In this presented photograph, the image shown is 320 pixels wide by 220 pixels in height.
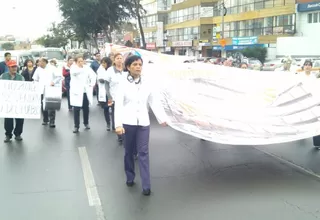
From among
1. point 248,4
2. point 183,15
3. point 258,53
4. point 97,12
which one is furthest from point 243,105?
point 183,15

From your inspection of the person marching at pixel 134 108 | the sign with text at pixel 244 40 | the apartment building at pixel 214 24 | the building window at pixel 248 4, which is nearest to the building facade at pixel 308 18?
the apartment building at pixel 214 24

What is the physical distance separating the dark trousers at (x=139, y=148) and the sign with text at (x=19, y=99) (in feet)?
13.7

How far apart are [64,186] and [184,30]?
6572 centimetres

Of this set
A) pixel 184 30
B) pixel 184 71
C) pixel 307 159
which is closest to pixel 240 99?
pixel 307 159

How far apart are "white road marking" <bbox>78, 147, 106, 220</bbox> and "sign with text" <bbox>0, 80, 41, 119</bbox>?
215cm

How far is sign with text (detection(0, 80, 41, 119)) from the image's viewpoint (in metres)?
9.22

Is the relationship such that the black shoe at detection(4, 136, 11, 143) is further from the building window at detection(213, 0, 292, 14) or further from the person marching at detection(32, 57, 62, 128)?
the building window at detection(213, 0, 292, 14)

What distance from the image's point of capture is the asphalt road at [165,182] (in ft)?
16.7

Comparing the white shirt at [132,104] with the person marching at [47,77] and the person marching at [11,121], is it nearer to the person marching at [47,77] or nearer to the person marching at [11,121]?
the person marching at [11,121]

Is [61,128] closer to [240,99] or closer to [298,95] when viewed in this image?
[240,99]

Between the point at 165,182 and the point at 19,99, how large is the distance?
477 cm

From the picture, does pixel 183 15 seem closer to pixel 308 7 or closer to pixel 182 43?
pixel 182 43

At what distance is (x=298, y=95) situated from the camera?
7477 millimetres

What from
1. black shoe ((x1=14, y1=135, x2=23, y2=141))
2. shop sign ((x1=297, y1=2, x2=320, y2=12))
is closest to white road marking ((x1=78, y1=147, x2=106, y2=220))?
black shoe ((x1=14, y1=135, x2=23, y2=141))
